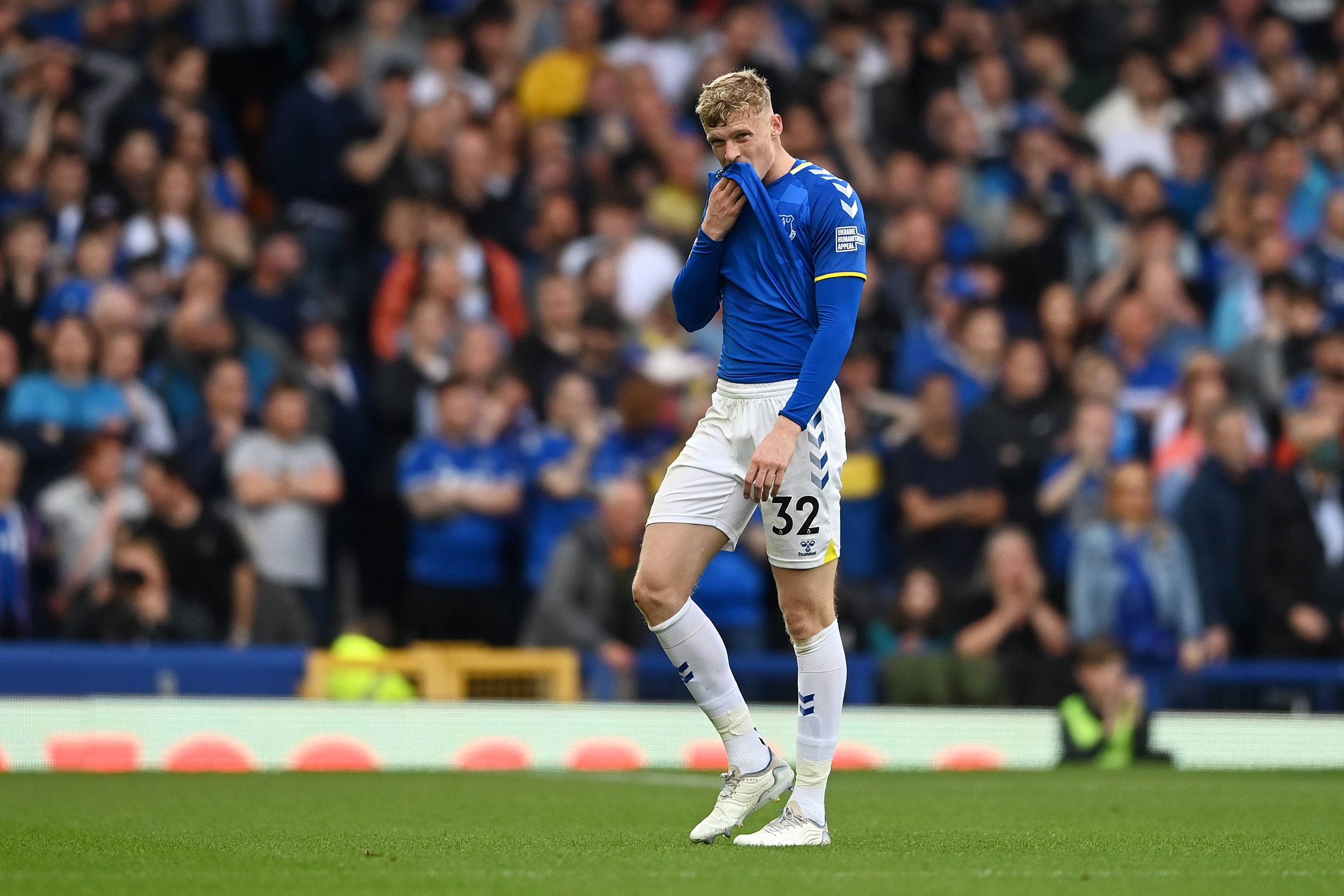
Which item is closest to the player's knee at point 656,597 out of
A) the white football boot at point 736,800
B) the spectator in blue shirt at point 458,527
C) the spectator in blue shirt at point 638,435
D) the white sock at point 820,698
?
the white sock at point 820,698

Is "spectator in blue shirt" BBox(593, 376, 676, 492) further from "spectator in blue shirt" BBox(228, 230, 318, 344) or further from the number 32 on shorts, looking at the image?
the number 32 on shorts

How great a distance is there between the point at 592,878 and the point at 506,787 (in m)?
4.12

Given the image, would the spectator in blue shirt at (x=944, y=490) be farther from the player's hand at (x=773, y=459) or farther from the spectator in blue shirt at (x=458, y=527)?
the player's hand at (x=773, y=459)

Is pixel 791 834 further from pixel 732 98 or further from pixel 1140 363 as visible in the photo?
pixel 1140 363

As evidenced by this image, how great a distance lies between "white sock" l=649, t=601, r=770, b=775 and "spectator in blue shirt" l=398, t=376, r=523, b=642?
630 centimetres

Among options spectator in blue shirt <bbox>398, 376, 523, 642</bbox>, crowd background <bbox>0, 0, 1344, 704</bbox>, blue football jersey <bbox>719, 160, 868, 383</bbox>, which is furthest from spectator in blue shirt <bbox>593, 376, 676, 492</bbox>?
blue football jersey <bbox>719, 160, 868, 383</bbox>

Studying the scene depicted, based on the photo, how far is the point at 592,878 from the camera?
18.9 ft

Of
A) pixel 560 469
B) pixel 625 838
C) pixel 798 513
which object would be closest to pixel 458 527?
pixel 560 469

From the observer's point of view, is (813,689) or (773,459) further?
(813,689)

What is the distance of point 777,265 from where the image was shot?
22.7 ft

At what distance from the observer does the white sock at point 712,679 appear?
6.84 m

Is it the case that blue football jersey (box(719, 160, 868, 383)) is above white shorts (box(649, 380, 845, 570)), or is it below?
above

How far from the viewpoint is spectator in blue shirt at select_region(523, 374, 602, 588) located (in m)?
13.2

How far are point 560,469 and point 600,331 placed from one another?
1.27 meters
